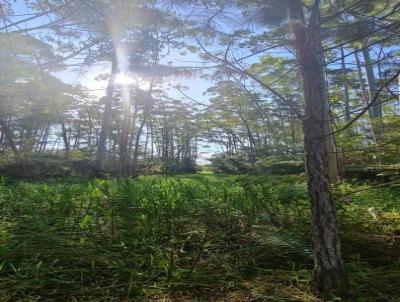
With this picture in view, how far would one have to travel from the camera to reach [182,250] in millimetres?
2104

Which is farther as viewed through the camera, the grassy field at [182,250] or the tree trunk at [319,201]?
the grassy field at [182,250]

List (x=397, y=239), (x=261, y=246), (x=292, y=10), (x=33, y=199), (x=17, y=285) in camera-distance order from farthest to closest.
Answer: (x=33, y=199) → (x=397, y=239) → (x=261, y=246) → (x=292, y=10) → (x=17, y=285)

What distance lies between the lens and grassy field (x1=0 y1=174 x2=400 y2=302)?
63.5 inches

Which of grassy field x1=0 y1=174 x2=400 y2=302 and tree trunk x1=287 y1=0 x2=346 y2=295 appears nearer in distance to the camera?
tree trunk x1=287 y1=0 x2=346 y2=295

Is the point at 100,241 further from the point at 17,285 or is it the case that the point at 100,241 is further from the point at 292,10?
the point at 292,10

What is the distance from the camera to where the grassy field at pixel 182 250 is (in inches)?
63.5

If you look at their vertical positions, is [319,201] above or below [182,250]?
above

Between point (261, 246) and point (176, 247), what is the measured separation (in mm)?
630

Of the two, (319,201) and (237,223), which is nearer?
(319,201)

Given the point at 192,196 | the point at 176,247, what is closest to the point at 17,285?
the point at 176,247

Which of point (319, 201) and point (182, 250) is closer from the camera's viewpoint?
point (319, 201)

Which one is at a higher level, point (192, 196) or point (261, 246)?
point (192, 196)

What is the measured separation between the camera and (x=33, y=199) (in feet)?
10.6

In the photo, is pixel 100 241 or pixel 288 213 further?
pixel 288 213
